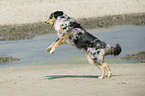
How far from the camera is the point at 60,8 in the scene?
122 ft

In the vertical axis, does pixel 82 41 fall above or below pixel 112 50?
above

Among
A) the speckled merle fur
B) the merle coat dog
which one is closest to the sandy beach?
the merle coat dog

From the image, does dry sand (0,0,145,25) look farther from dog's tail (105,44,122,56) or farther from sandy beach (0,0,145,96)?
dog's tail (105,44,122,56)

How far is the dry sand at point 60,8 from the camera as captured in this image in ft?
111

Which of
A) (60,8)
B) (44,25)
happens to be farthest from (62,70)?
(60,8)

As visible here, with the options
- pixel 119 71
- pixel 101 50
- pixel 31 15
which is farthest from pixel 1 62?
pixel 31 15

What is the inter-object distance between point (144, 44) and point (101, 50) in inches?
369

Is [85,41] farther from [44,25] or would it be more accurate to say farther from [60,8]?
[60,8]

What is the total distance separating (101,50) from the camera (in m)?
8.67

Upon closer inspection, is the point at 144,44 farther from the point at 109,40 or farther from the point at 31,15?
the point at 31,15

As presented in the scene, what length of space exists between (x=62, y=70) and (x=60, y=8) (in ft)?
85.3

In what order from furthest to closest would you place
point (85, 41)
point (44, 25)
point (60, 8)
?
point (60, 8), point (44, 25), point (85, 41)

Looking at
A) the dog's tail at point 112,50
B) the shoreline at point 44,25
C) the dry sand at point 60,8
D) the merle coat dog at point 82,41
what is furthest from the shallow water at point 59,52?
the dry sand at point 60,8

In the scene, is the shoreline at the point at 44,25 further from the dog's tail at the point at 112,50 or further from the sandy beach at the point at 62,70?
the dog's tail at the point at 112,50
